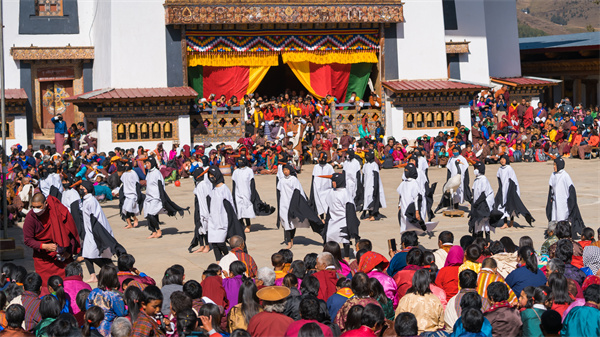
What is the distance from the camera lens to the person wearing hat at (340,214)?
1328 centimetres

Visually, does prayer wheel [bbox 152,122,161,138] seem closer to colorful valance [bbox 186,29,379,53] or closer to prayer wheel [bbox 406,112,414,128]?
colorful valance [bbox 186,29,379,53]

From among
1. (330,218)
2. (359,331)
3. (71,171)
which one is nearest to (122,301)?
(359,331)

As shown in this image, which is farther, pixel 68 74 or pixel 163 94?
pixel 68 74

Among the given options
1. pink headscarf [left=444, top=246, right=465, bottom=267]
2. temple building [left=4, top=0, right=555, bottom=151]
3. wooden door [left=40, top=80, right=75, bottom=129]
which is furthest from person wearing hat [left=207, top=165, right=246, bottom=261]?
wooden door [left=40, top=80, right=75, bottom=129]

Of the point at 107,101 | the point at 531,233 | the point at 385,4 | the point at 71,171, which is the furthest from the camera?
the point at 385,4

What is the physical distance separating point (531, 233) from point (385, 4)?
14.2 m

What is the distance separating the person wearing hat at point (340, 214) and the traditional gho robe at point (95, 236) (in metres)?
3.28

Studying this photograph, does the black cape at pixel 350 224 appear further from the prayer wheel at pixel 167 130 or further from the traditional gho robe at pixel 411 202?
the prayer wheel at pixel 167 130

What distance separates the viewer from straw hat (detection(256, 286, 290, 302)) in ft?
23.5

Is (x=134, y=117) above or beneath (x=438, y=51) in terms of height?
beneath

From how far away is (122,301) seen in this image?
305 inches

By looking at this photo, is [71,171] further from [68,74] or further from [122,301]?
[122,301]

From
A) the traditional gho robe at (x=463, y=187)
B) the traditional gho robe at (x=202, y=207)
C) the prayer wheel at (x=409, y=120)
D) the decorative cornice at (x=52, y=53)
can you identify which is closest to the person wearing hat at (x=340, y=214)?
the traditional gho robe at (x=202, y=207)

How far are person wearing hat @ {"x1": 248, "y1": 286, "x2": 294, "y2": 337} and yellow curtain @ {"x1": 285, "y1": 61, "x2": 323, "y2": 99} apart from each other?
21.3 meters
